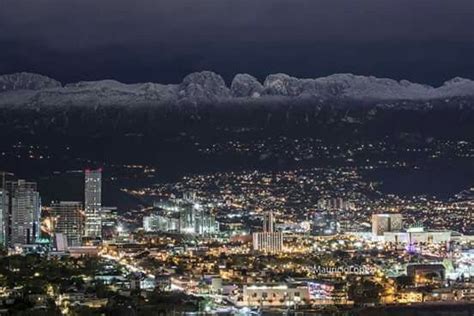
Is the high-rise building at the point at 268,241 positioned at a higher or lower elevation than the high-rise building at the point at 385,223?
lower

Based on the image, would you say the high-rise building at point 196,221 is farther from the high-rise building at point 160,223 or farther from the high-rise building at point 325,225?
the high-rise building at point 325,225

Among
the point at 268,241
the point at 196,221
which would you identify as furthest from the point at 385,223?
the point at 196,221

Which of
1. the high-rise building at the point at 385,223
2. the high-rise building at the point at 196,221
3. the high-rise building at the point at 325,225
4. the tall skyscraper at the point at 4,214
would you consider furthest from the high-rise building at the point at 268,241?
the tall skyscraper at the point at 4,214

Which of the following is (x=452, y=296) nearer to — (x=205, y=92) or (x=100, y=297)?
(x=100, y=297)

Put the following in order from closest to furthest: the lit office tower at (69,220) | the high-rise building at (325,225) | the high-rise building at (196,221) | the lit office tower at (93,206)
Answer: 1. the lit office tower at (69,220)
2. the lit office tower at (93,206)
3. the high-rise building at (325,225)
4. the high-rise building at (196,221)

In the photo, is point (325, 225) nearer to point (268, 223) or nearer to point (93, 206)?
point (268, 223)

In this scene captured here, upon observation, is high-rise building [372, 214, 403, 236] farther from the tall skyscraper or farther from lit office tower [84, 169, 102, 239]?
the tall skyscraper

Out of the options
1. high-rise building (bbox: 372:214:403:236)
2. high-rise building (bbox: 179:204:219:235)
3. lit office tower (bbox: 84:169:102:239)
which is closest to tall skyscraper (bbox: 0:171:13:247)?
lit office tower (bbox: 84:169:102:239)
